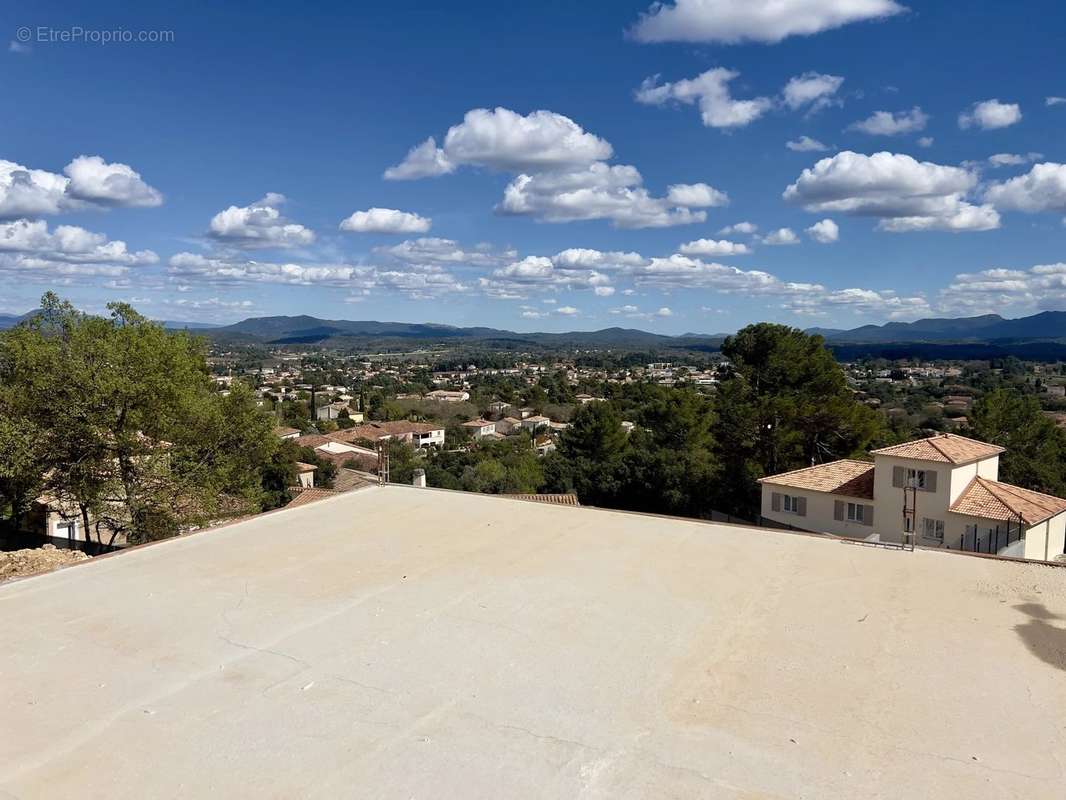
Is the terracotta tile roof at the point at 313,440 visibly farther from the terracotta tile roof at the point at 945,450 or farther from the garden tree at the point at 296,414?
the terracotta tile roof at the point at 945,450

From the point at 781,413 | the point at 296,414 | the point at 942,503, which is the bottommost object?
the point at 296,414

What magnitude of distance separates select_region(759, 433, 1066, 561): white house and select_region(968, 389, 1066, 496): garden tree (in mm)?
7695

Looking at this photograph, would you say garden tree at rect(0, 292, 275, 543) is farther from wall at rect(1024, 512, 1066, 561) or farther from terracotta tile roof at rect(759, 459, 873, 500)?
wall at rect(1024, 512, 1066, 561)

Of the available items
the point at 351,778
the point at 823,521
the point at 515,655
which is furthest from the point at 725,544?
the point at 823,521

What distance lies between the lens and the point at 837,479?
70.0ft

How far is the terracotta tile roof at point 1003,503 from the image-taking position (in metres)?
17.6

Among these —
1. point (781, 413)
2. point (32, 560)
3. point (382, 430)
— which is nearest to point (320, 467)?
point (382, 430)

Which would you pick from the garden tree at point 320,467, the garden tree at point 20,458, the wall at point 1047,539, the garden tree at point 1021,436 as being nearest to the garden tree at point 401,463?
the garden tree at point 320,467

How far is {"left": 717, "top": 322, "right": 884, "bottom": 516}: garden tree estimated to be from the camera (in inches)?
1026

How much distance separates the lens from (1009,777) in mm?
4289

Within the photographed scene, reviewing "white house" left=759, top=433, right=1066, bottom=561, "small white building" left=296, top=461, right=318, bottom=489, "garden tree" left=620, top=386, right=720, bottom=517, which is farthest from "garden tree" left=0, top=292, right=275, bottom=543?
"small white building" left=296, top=461, right=318, bottom=489

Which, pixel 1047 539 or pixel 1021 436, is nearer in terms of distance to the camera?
pixel 1047 539

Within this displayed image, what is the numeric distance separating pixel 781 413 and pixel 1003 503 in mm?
8747

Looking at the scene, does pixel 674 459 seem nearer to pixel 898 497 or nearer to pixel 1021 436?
pixel 898 497
